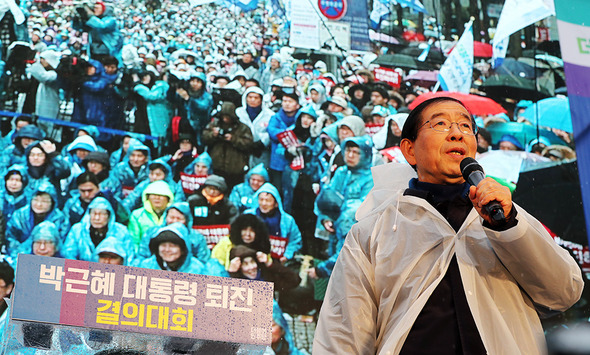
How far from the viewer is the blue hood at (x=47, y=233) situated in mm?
4730

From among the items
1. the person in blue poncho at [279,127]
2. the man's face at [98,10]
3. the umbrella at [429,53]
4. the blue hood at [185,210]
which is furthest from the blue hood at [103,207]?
the umbrella at [429,53]

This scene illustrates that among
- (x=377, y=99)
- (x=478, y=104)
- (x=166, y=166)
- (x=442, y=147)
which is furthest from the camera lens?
(x=478, y=104)

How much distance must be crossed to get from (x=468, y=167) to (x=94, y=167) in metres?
4.04

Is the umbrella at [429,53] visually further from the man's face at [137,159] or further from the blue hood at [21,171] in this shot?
the blue hood at [21,171]

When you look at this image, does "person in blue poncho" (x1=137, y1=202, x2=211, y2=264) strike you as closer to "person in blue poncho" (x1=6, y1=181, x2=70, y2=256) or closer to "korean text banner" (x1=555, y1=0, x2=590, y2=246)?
"person in blue poncho" (x1=6, y1=181, x2=70, y2=256)

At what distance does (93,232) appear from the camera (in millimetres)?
4844

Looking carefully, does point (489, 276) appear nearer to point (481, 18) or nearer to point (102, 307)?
point (102, 307)

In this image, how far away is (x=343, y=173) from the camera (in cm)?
534

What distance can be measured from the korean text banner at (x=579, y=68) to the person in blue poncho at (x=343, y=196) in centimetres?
165

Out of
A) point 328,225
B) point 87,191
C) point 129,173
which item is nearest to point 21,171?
point 87,191

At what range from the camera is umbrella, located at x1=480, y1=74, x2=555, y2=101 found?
586 centimetres

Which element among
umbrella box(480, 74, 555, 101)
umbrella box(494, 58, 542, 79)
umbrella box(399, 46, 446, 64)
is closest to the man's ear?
umbrella box(399, 46, 446, 64)

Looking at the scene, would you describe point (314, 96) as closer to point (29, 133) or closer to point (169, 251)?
point (169, 251)

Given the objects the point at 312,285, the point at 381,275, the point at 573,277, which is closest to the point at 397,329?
the point at 381,275
